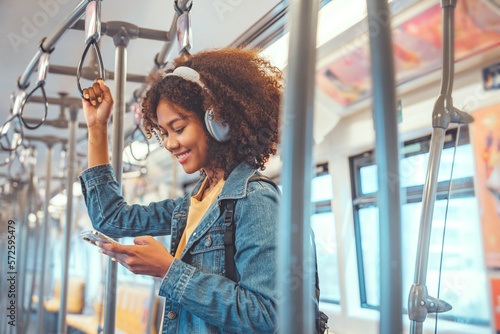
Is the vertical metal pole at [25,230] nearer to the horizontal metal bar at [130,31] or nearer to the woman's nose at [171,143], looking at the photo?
the horizontal metal bar at [130,31]

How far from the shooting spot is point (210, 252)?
2.92 ft

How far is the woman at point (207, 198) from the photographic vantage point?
2.62 ft

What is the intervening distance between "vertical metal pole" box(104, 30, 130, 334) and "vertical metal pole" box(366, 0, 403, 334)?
106 centimetres

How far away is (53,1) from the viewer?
1.88 m

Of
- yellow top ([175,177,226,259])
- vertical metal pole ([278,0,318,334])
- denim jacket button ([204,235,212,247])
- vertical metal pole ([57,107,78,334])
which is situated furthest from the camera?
vertical metal pole ([57,107,78,334])

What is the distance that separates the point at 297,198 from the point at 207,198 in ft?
2.15

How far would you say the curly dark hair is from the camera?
964mm

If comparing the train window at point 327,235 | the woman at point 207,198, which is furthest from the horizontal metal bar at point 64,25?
the train window at point 327,235

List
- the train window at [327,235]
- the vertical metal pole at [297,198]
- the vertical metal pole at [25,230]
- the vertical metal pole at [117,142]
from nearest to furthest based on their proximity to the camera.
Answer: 1. the vertical metal pole at [297,198]
2. the vertical metal pole at [117,142]
3. the vertical metal pole at [25,230]
4. the train window at [327,235]

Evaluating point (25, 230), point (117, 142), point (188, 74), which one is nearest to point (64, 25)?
point (117, 142)

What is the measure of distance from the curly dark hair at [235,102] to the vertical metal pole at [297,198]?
21.5 inches

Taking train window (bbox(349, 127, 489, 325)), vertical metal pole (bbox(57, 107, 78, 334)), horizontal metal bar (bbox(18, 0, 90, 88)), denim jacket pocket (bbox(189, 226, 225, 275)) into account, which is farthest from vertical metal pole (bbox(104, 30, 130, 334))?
vertical metal pole (bbox(57, 107, 78, 334))

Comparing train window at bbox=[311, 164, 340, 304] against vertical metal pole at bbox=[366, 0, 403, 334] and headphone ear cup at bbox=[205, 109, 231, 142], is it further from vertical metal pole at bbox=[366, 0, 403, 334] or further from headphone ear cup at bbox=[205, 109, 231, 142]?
vertical metal pole at bbox=[366, 0, 403, 334]

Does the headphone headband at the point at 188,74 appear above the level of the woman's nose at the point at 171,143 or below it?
above
